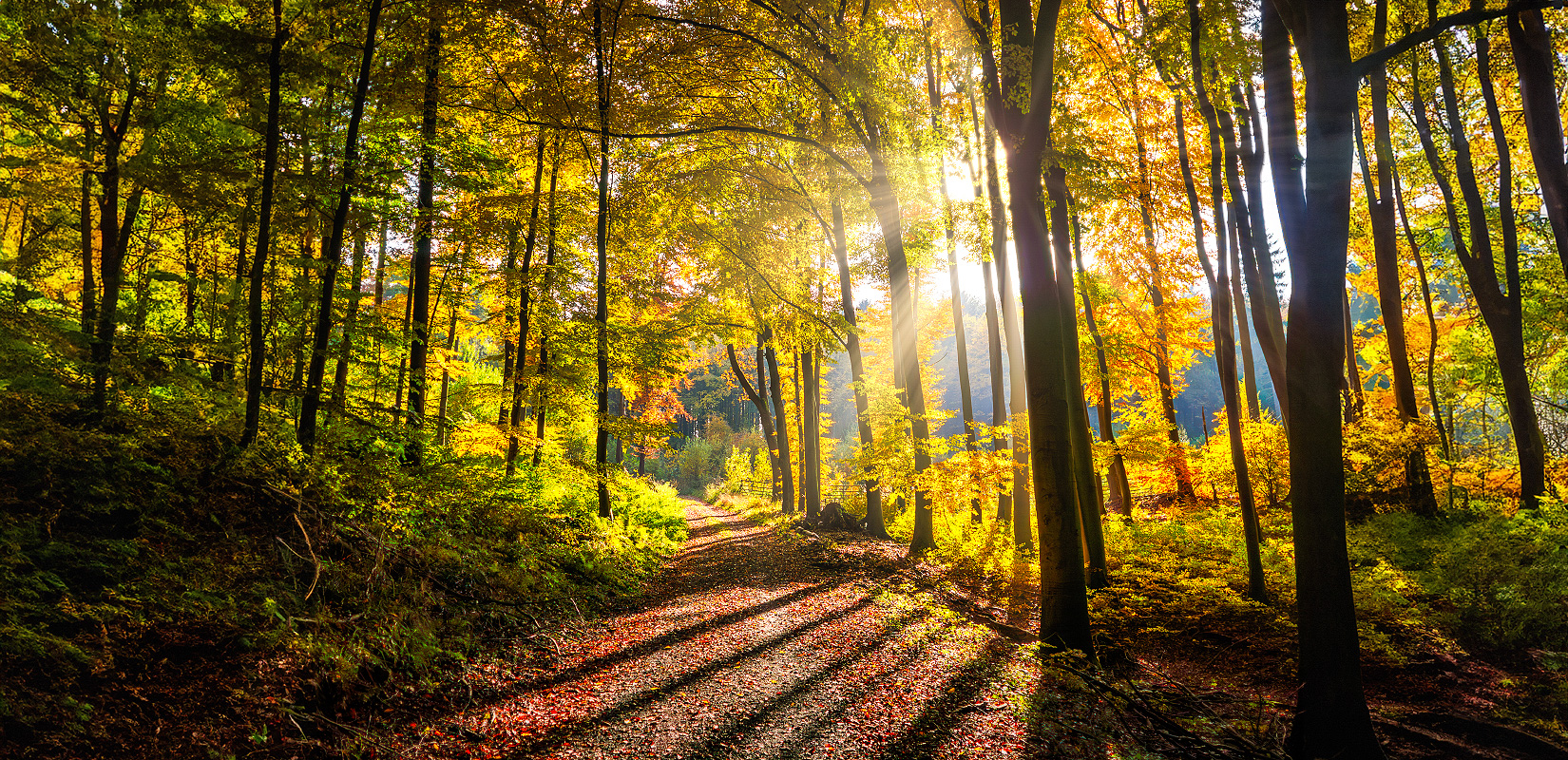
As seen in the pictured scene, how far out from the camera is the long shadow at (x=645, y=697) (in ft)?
12.3

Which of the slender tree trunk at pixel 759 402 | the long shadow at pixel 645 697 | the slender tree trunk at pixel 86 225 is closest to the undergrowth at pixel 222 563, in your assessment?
the slender tree trunk at pixel 86 225

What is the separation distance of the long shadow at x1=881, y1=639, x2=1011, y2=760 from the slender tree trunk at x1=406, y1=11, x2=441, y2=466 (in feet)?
21.6

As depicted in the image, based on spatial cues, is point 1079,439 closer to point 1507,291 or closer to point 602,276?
point 602,276

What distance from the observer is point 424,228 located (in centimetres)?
976

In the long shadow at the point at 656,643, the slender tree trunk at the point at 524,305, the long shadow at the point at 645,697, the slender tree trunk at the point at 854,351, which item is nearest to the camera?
the long shadow at the point at 645,697

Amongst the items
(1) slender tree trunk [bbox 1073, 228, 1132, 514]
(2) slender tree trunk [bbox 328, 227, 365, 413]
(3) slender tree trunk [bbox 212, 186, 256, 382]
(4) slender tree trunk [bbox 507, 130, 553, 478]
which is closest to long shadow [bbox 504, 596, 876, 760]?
(2) slender tree trunk [bbox 328, 227, 365, 413]

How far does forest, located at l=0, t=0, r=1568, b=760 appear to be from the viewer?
414cm

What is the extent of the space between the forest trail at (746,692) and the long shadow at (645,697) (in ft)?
0.04

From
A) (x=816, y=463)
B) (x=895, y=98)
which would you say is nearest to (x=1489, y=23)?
(x=895, y=98)

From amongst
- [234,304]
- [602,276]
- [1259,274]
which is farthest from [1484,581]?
[234,304]

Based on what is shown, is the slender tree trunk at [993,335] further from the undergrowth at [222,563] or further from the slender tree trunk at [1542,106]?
the undergrowth at [222,563]

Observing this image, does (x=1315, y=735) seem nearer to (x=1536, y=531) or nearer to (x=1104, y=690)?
(x=1104, y=690)

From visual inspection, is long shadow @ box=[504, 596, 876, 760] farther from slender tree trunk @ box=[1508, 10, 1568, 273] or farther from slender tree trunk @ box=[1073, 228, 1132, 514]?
slender tree trunk @ box=[1508, 10, 1568, 273]

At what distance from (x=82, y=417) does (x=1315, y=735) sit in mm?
10232
